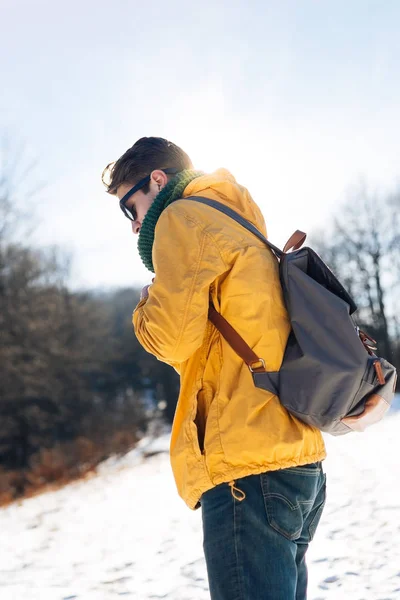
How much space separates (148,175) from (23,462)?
871 inches

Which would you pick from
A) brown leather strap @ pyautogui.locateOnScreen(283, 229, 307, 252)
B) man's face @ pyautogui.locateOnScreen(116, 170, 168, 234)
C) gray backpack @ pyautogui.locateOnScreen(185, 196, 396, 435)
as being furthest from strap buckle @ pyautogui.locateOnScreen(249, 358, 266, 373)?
man's face @ pyautogui.locateOnScreen(116, 170, 168, 234)

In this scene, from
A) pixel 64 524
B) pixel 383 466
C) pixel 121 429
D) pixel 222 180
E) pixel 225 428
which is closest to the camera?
pixel 225 428

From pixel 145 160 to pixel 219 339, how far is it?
68 cm

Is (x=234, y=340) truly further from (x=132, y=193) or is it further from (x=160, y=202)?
(x=132, y=193)

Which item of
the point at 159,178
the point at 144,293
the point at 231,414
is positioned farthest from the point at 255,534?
the point at 159,178

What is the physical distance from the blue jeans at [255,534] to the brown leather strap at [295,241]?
67cm

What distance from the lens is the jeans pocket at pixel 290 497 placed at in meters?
1.45

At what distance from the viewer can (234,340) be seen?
1.53 meters

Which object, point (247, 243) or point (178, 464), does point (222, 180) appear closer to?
point (247, 243)

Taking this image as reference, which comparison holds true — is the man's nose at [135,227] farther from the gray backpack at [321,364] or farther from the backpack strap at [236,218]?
the gray backpack at [321,364]

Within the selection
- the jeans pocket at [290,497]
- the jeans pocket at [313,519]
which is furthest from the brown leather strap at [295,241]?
the jeans pocket at [313,519]

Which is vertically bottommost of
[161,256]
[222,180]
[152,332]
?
[152,332]

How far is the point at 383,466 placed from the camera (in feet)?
23.8

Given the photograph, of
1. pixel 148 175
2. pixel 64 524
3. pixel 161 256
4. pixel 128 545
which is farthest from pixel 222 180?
pixel 64 524
